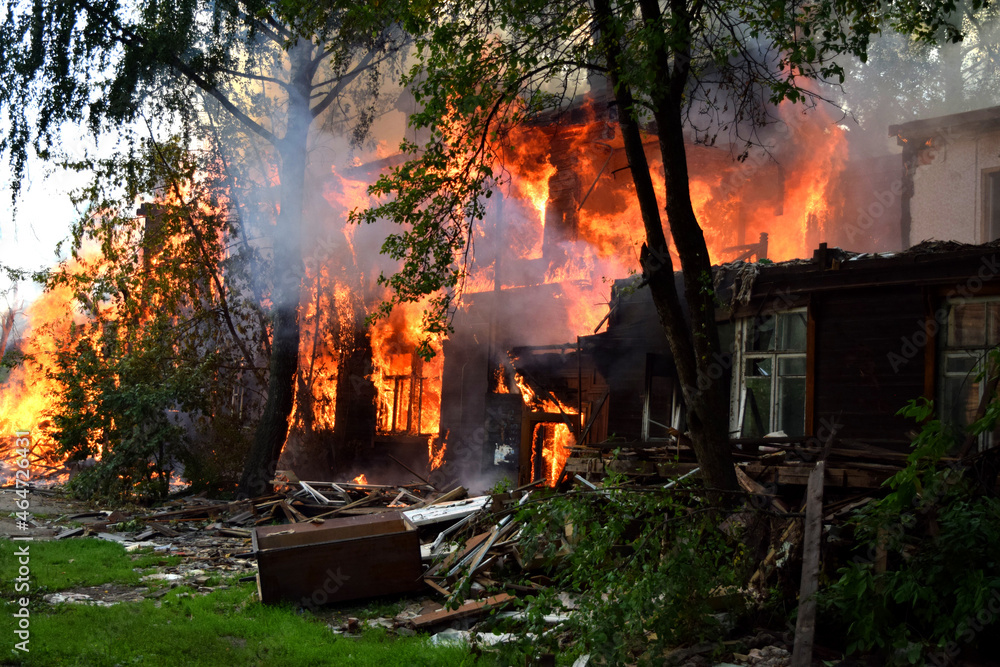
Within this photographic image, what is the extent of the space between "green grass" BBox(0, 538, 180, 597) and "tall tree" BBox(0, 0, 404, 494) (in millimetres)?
5732

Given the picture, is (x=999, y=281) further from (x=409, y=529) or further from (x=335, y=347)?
(x=335, y=347)

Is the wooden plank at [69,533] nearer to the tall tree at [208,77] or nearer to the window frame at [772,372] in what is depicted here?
the tall tree at [208,77]

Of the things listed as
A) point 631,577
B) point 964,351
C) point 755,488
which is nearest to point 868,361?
point 964,351

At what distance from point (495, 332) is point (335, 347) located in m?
6.75

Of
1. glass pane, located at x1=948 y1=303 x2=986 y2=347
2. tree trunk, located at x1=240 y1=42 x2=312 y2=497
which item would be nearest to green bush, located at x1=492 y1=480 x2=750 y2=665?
glass pane, located at x1=948 y1=303 x2=986 y2=347

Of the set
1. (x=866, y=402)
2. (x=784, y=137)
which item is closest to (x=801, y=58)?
(x=866, y=402)

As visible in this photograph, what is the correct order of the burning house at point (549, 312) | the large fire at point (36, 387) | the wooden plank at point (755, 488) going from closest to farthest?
1. the wooden plank at point (755, 488)
2. the burning house at point (549, 312)
3. the large fire at point (36, 387)

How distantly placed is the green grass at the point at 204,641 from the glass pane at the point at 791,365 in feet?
26.8

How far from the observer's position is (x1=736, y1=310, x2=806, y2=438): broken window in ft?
39.1

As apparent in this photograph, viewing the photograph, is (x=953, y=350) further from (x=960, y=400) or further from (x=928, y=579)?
(x=928, y=579)

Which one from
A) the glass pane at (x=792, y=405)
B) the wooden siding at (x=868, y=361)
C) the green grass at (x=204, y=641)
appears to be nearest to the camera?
the green grass at (x=204, y=641)

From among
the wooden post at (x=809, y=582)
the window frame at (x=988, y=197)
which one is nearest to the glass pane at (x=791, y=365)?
the wooden post at (x=809, y=582)

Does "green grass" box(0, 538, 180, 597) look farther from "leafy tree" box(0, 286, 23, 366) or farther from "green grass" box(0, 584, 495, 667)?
"leafy tree" box(0, 286, 23, 366)

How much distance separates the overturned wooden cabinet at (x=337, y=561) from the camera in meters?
7.64
